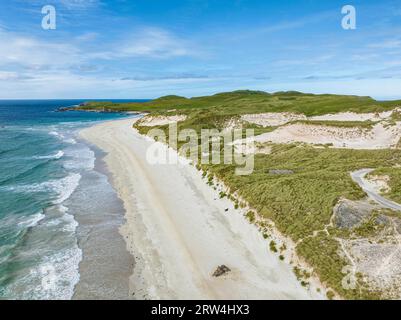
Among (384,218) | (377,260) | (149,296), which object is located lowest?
(149,296)

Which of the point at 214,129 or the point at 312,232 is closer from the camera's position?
the point at 312,232

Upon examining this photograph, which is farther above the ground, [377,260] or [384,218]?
[384,218]

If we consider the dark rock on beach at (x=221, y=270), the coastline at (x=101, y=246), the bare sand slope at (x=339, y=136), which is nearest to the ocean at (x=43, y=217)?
the coastline at (x=101, y=246)

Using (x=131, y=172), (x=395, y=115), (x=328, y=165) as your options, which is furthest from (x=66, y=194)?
(x=395, y=115)

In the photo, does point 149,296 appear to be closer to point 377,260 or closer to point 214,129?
point 377,260

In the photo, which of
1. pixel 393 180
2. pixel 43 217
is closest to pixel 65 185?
pixel 43 217

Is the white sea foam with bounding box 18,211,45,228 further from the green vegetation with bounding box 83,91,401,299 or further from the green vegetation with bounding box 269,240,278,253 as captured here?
the green vegetation with bounding box 269,240,278,253

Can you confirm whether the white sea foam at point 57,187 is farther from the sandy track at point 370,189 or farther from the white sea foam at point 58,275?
the sandy track at point 370,189
